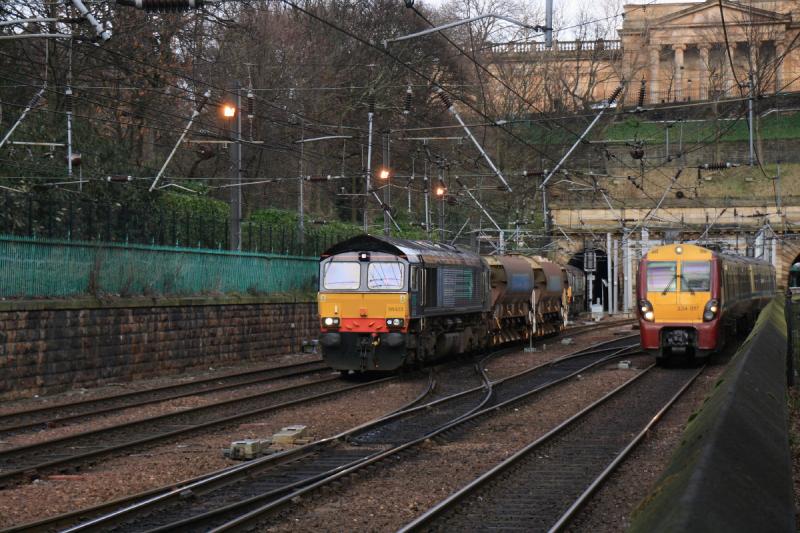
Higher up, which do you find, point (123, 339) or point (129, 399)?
point (123, 339)

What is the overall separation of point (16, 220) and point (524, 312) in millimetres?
19515

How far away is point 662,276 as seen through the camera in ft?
88.3

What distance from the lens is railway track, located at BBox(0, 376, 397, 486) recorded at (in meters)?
12.7

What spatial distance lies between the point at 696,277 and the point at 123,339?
531 inches

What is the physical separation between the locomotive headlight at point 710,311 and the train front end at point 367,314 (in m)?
7.55

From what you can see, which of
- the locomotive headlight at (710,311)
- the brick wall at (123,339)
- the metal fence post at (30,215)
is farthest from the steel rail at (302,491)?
the locomotive headlight at (710,311)

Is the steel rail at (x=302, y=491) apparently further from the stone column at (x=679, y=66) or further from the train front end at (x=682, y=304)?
the stone column at (x=679, y=66)

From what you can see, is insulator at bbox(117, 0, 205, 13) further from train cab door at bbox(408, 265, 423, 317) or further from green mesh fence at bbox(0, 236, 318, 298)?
train cab door at bbox(408, 265, 423, 317)

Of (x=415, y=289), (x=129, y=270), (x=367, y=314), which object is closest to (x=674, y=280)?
(x=415, y=289)

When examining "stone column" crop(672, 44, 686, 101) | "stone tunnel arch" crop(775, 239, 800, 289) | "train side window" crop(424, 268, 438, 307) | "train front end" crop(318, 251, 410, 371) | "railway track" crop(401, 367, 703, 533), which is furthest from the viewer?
"stone column" crop(672, 44, 686, 101)

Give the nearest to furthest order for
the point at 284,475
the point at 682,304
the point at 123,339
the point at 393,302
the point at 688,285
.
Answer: the point at 284,475
the point at 123,339
the point at 393,302
the point at 682,304
the point at 688,285

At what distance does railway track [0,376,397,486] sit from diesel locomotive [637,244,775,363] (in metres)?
8.55

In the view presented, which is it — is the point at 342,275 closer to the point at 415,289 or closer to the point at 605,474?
the point at 415,289

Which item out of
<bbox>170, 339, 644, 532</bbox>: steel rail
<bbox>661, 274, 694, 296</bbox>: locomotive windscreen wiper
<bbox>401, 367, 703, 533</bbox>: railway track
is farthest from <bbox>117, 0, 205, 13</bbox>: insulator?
<bbox>661, 274, 694, 296</bbox>: locomotive windscreen wiper
